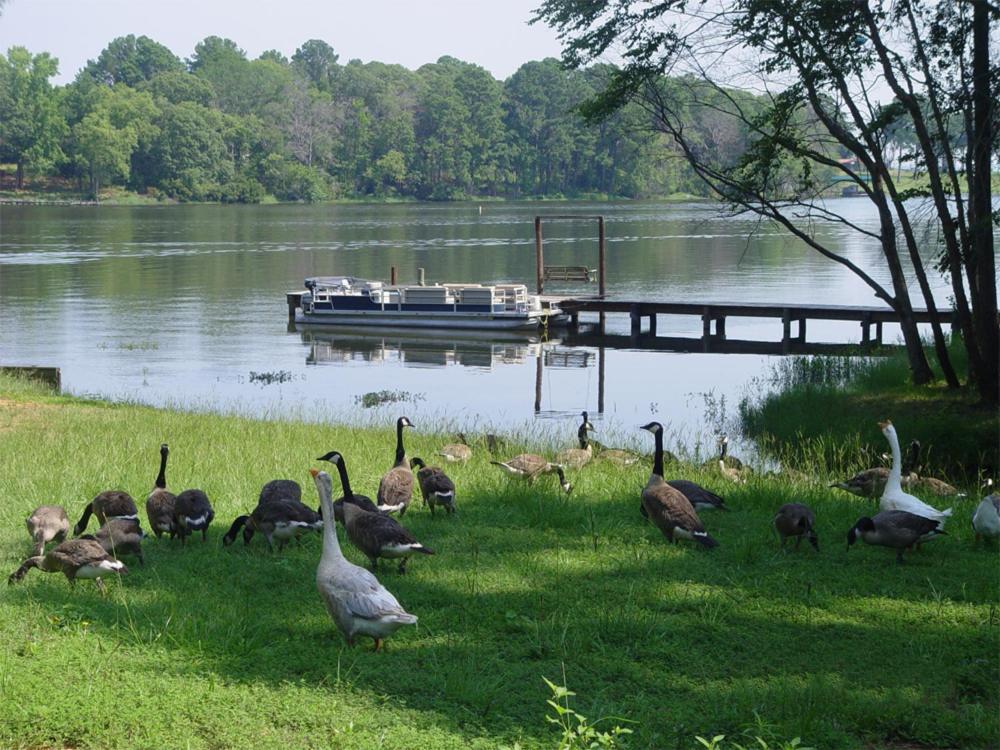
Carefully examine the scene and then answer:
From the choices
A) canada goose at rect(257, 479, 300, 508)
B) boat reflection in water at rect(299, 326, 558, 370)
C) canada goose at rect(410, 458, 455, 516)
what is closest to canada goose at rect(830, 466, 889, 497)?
canada goose at rect(410, 458, 455, 516)

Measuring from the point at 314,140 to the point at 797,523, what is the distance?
164657 mm

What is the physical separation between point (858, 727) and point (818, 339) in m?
37.9

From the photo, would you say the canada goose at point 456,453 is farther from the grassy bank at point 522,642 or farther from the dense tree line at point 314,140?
the dense tree line at point 314,140

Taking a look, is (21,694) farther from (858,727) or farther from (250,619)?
(858,727)

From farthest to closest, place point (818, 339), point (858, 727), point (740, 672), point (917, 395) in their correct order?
point (818, 339), point (917, 395), point (740, 672), point (858, 727)

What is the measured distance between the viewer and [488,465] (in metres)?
15.6

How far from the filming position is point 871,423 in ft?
69.7

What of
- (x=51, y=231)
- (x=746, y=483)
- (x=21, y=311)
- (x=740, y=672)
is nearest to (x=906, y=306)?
(x=746, y=483)

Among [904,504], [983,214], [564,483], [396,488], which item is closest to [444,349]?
[983,214]

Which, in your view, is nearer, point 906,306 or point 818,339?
point 906,306

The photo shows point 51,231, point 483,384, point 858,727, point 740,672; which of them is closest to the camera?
point 858,727

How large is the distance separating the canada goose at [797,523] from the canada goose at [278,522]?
4263 millimetres

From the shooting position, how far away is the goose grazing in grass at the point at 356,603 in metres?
7.89

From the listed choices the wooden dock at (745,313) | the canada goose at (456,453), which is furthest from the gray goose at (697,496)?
the wooden dock at (745,313)
